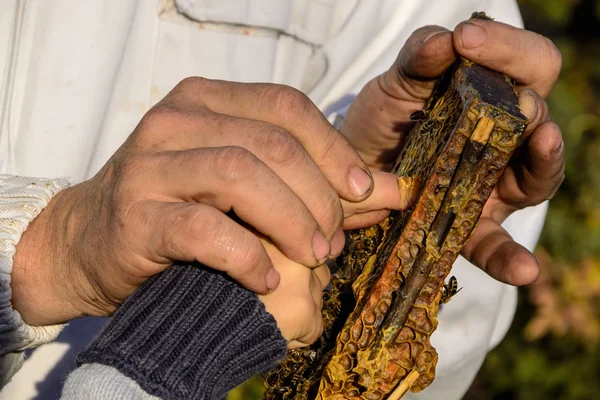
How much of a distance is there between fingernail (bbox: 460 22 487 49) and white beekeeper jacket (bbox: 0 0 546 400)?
68 cm

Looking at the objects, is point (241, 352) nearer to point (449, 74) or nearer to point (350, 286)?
point (350, 286)

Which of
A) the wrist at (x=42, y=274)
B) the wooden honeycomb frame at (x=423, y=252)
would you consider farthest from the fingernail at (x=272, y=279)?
the wrist at (x=42, y=274)

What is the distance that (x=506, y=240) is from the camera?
1777 mm

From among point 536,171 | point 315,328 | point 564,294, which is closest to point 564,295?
point 564,294

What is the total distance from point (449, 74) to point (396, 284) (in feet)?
1.64

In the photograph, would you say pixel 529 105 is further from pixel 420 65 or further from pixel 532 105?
pixel 420 65

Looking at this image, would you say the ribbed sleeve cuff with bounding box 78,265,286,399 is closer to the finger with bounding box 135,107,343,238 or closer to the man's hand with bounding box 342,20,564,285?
the finger with bounding box 135,107,343,238

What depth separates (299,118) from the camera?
1325 mm

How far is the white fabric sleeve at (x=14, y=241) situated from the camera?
146cm

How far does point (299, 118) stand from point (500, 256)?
66 cm

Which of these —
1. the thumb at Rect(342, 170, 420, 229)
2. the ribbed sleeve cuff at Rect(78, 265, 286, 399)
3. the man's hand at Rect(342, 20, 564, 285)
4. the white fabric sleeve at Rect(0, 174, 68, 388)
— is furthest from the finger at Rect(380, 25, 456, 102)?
the white fabric sleeve at Rect(0, 174, 68, 388)

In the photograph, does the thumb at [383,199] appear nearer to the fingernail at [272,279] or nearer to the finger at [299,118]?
the finger at [299,118]

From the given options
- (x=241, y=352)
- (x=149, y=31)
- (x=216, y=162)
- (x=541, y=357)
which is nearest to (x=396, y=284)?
(x=241, y=352)

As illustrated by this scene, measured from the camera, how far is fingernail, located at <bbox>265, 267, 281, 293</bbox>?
4.16 feet
